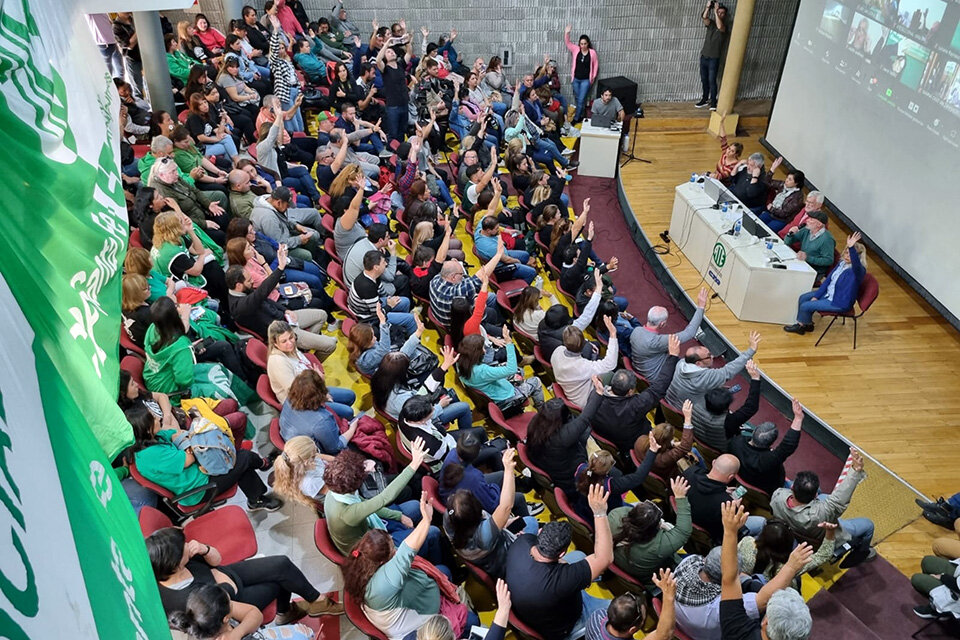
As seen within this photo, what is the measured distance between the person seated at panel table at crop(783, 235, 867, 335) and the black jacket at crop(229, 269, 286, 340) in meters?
4.86

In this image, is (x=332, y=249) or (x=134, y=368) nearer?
(x=134, y=368)

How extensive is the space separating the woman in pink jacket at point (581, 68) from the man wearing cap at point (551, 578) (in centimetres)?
988

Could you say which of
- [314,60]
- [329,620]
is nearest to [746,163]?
[314,60]

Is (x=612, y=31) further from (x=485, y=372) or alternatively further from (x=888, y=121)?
(x=485, y=372)

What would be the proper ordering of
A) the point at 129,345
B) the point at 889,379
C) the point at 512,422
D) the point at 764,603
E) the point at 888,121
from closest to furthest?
the point at 764,603
the point at 129,345
the point at 512,422
the point at 889,379
the point at 888,121

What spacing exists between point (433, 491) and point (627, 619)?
1.35 meters

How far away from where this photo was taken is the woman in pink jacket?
12.2m

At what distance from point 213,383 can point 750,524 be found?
3.59 meters

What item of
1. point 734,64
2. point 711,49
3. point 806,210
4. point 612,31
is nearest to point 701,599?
point 806,210

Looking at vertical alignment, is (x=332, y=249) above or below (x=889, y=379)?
above

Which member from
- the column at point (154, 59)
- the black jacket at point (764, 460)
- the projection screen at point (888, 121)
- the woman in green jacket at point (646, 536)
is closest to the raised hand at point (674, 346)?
the black jacket at point (764, 460)

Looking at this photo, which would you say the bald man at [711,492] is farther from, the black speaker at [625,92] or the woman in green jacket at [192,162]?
the black speaker at [625,92]

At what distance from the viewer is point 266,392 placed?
4.82m

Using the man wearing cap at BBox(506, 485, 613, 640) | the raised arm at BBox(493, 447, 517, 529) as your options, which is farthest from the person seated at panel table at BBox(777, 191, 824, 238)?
the man wearing cap at BBox(506, 485, 613, 640)
